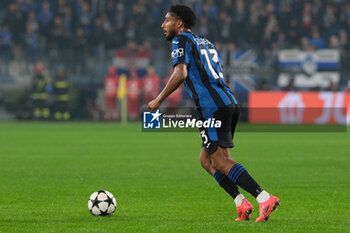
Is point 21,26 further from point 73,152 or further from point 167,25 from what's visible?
point 167,25

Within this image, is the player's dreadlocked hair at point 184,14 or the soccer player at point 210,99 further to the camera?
the player's dreadlocked hair at point 184,14

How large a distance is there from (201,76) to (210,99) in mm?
217

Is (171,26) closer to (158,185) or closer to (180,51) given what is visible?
(180,51)

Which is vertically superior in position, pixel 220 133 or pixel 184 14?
pixel 184 14

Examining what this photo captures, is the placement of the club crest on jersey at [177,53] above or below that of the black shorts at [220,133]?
above

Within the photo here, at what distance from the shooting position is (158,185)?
29.3ft

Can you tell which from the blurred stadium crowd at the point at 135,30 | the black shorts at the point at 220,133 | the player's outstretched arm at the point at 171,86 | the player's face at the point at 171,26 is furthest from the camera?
the blurred stadium crowd at the point at 135,30

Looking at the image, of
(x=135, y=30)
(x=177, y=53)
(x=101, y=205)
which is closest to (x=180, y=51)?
(x=177, y=53)

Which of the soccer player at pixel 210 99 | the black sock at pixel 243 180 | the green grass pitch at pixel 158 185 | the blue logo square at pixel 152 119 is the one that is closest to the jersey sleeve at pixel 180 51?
the soccer player at pixel 210 99

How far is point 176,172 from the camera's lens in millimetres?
10539

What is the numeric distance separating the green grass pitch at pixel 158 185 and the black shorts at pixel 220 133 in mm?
664

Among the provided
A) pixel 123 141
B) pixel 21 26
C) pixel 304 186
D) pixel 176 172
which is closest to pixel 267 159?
pixel 176 172

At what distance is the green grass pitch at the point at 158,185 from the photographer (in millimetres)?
5992

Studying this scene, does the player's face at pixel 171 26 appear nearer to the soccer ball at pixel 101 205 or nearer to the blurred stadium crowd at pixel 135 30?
the soccer ball at pixel 101 205
